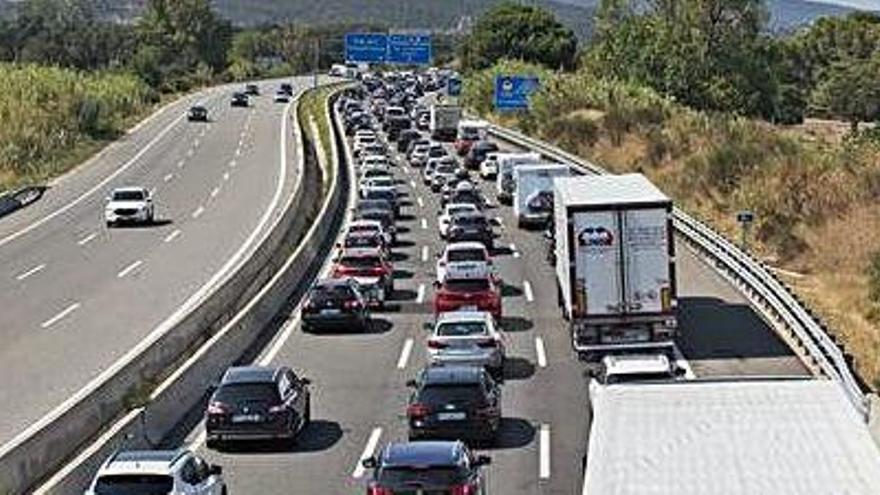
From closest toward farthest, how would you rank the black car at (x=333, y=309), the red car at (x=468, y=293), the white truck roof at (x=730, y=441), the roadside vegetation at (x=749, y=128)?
1. the white truck roof at (x=730, y=441)
2. the red car at (x=468, y=293)
3. the black car at (x=333, y=309)
4. the roadside vegetation at (x=749, y=128)

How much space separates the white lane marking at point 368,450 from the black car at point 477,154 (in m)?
55.7

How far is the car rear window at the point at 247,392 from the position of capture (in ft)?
82.9

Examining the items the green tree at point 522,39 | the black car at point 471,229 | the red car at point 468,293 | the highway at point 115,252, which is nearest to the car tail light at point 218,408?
the highway at point 115,252

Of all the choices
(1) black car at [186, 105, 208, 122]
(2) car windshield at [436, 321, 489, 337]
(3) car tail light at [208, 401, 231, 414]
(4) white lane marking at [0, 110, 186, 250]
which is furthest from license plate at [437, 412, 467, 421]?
(1) black car at [186, 105, 208, 122]

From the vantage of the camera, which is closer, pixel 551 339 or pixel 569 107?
pixel 551 339

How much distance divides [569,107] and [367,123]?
17373 millimetres

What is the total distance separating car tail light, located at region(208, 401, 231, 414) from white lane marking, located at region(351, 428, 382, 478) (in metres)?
2.18

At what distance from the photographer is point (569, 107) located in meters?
103

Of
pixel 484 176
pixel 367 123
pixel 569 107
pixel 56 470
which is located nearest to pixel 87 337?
pixel 56 470

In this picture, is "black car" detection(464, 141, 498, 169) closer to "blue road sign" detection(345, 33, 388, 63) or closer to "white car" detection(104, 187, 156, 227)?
"blue road sign" detection(345, 33, 388, 63)

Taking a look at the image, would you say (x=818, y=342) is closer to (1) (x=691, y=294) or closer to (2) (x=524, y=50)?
(1) (x=691, y=294)

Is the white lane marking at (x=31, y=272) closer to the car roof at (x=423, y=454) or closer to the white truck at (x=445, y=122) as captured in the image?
the car roof at (x=423, y=454)

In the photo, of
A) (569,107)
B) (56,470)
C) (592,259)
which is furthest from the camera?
(569,107)

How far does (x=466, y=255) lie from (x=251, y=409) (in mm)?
17329
